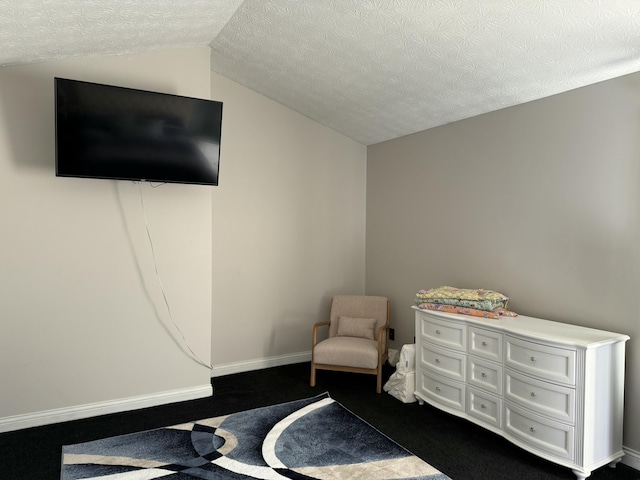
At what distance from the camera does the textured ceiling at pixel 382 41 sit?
2439 mm

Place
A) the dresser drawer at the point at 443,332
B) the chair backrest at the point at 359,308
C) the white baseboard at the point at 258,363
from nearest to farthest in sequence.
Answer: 1. the dresser drawer at the point at 443,332
2. the white baseboard at the point at 258,363
3. the chair backrest at the point at 359,308

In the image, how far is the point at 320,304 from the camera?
198 inches

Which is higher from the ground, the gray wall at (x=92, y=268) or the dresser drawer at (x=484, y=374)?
the gray wall at (x=92, y=268)

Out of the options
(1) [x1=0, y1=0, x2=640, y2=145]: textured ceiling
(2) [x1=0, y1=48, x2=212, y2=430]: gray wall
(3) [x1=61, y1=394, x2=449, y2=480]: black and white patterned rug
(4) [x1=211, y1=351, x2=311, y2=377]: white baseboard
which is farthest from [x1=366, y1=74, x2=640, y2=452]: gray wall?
(2) [x1=0, y1=48, x2=212, y2=430]: gray wall

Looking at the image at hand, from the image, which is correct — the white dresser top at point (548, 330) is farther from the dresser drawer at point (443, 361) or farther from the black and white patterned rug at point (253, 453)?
the black and white patterned rug at point (253, 453)

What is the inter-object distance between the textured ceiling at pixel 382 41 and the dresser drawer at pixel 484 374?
6.47 feet

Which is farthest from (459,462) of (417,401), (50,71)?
(50,71)

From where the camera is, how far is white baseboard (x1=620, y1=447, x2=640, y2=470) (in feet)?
8.95

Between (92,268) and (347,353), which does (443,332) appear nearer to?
(347,353)

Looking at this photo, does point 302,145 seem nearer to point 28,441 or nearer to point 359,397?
point 359,397

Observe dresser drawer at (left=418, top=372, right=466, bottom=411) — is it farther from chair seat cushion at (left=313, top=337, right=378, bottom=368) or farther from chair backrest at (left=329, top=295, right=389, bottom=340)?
chair backrest at (left=329, top=295, right=389, bottom=340)

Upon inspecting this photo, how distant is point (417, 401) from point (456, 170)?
203 centimetres

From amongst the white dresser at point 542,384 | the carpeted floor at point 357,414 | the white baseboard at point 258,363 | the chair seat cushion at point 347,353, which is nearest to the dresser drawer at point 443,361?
the white dresser at point 542,384

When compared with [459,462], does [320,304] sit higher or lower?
higher
